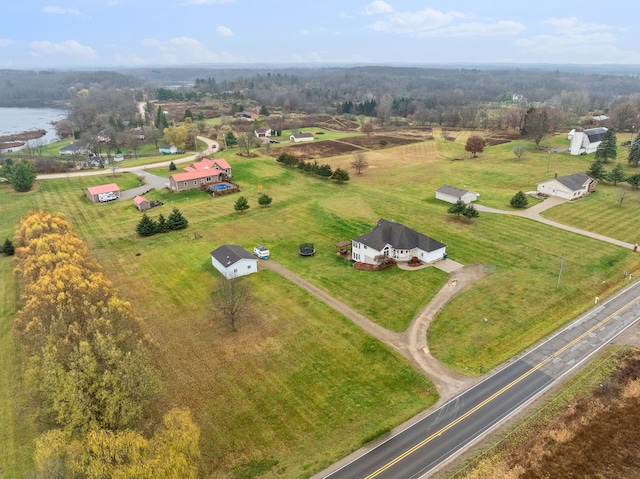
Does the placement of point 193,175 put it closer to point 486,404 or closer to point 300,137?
point 300,137

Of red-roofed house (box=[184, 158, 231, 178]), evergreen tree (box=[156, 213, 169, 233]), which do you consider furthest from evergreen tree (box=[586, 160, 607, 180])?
evergreen tree (box=[156, 213, 169, 233])

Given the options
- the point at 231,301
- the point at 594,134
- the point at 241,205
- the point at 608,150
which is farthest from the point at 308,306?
the point at 594,134

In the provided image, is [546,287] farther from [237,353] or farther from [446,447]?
[237,353]

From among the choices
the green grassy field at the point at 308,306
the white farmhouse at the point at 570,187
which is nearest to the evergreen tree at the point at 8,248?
the green grassy field at the point at 308,306

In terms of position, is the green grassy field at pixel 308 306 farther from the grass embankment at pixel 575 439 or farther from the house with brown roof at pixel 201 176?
the grass embankment at pixel 575 439

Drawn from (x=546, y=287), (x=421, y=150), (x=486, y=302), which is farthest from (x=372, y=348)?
(x=421, y=150)

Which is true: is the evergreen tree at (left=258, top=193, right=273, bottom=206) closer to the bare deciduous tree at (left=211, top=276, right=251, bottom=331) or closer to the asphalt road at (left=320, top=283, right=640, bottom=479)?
the bare deciduous tree at (left=211, top=276, right=251, bottom=331)
